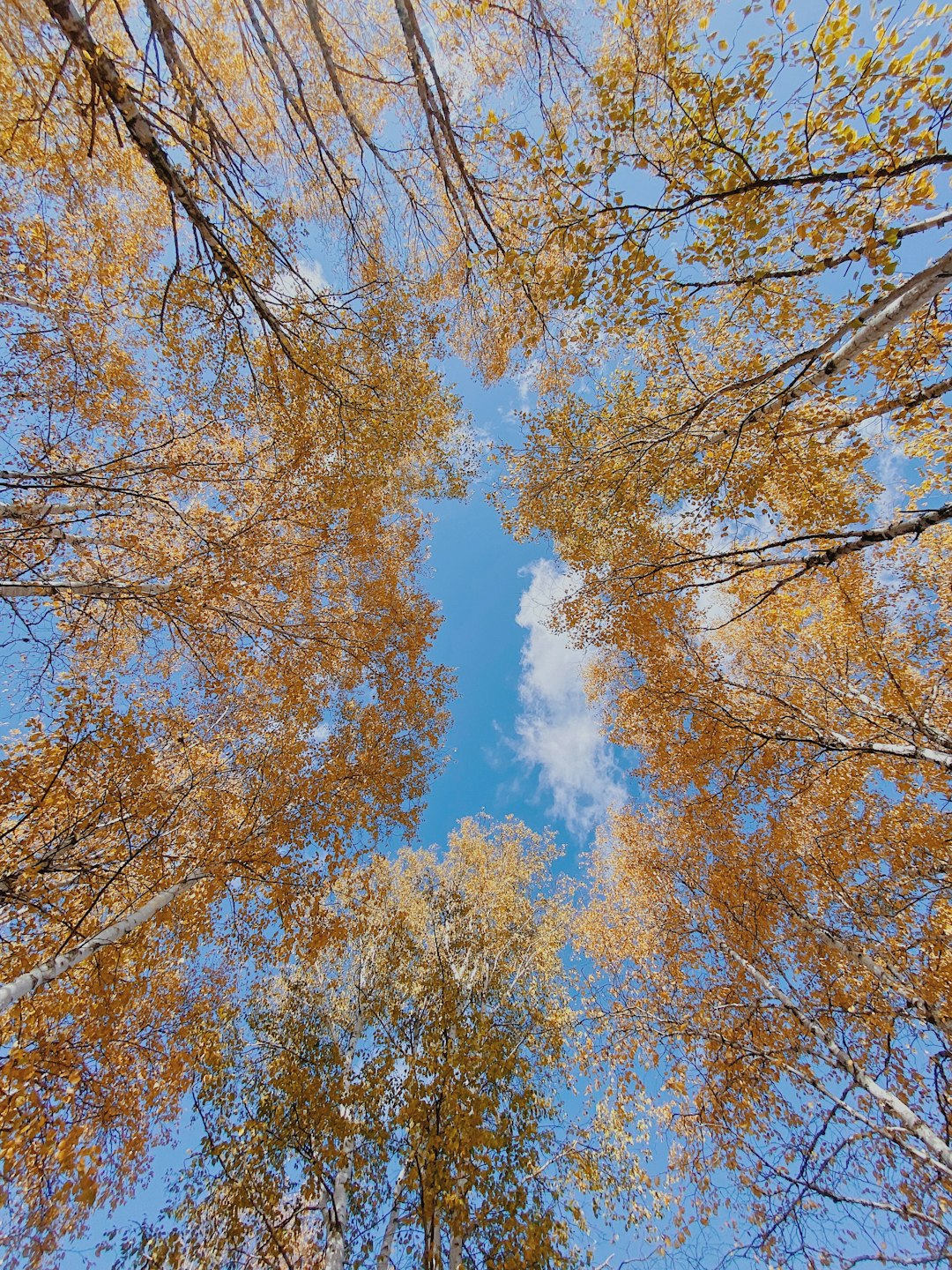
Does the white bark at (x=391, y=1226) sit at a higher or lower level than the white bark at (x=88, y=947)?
lower

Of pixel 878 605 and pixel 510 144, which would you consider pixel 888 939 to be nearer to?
pixel 878 605

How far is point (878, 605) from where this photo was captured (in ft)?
21.4

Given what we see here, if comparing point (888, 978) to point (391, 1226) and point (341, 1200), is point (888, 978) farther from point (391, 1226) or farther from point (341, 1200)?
point (341, 1200)

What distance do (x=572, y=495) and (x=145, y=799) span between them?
6.48m

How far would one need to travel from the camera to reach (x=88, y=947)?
3535 millimetres

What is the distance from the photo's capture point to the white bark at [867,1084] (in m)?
3.61

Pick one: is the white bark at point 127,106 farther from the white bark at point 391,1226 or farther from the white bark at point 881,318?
the white bark at point 391,1226

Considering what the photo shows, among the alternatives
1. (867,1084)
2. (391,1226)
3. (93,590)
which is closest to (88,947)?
(93,590)

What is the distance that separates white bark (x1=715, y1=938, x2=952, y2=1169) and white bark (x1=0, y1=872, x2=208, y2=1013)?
20.6 ft

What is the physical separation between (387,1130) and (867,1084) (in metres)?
4.54

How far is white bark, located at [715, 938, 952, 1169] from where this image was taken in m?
3.61

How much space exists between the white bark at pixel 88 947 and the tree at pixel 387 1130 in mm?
1544

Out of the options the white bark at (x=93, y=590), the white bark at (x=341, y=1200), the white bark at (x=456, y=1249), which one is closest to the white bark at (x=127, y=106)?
the white bark at (x=93, y=590)

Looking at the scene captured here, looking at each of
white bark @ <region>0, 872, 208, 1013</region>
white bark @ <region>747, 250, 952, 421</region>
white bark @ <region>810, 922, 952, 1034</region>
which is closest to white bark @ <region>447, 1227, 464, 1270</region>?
white bark @ <region>0, 872, 208, 1013</region>
